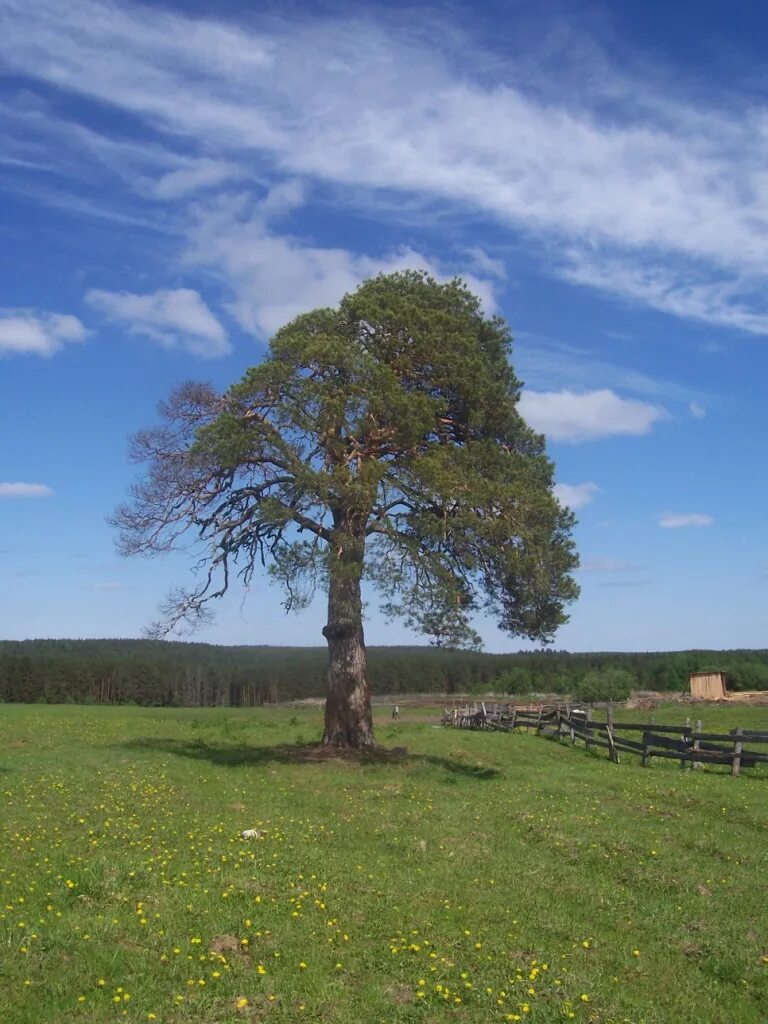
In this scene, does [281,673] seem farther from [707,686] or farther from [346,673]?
[346,673]

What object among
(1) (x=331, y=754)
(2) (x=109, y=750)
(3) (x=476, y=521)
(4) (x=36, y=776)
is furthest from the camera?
(2) (x=109, y=750)

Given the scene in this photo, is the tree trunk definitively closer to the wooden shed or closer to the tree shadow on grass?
the tree shadow on grass

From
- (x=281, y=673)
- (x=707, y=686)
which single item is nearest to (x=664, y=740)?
(x=707, y=686)

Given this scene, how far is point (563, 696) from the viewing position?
3081 inches

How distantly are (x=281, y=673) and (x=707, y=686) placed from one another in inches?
1926

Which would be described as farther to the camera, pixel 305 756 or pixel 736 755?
pixel 736 755

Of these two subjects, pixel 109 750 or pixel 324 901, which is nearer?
pixel 324 901

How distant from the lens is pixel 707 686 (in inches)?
2977

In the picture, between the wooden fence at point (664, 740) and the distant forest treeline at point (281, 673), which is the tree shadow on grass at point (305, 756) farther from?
the distant forest treeline at point (281, 673)

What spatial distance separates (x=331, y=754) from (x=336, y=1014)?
696 inches

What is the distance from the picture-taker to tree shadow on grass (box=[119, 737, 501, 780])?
2444cm

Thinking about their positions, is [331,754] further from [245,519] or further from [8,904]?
[8,904]

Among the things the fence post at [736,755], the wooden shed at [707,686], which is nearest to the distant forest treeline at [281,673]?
the wooden shed at [707,686]

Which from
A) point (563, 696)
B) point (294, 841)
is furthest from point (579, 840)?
point (563, 696)
